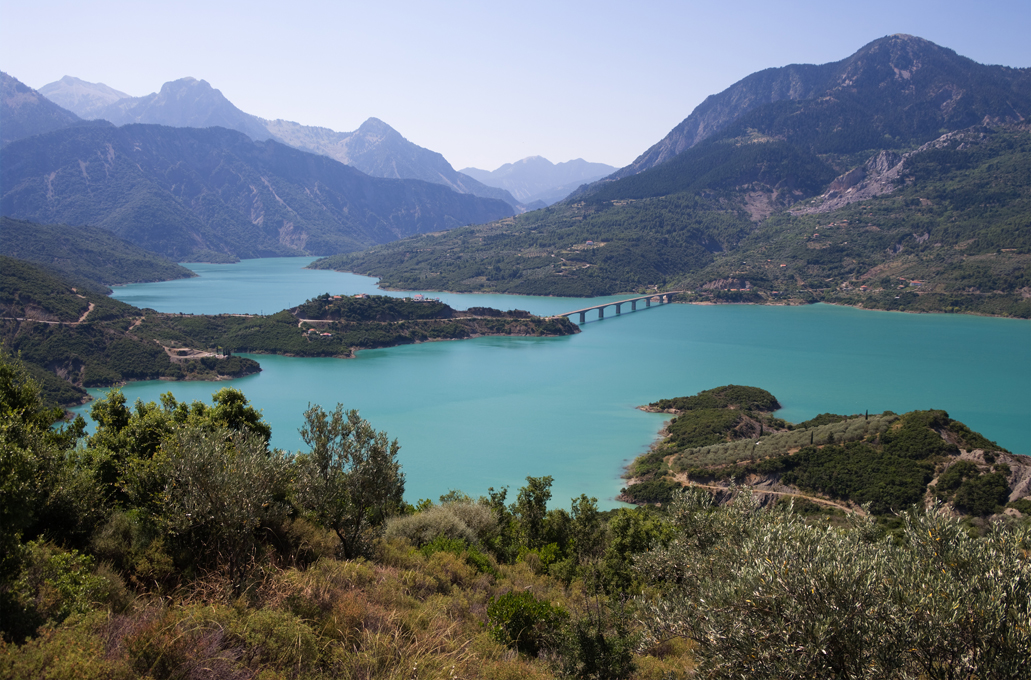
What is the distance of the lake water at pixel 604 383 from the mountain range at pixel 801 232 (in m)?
16.6

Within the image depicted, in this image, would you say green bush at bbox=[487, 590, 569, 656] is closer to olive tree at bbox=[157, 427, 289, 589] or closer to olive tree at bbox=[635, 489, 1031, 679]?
olive tree at bbox=[635, 489, 1031, 679]

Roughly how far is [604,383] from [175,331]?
45186 mm

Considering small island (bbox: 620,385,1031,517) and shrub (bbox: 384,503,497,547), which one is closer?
shrub (bbox: 384,503,497,547)

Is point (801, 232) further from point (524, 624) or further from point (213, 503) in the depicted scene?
point (213, 503)

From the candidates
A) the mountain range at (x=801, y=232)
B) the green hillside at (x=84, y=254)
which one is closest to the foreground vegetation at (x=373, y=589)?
the mountain range at (x=801, y=232)

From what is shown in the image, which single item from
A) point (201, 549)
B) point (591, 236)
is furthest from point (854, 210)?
point (201, 549)

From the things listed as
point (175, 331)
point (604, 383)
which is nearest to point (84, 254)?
point (175, 331)

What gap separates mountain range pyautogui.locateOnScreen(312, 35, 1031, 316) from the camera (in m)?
106

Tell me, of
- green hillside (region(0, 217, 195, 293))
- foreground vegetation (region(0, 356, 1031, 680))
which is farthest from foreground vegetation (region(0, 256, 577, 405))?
green hillside (region(0, 217, 195, 293))

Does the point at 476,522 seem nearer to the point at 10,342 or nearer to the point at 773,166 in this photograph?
the point at 10,342

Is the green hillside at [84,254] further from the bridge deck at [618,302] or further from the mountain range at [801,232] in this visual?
the bridge deck at [618,302]

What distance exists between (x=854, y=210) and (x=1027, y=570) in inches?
6149

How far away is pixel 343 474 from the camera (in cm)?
1045

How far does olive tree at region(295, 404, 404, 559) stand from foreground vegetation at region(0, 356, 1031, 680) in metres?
0.04
